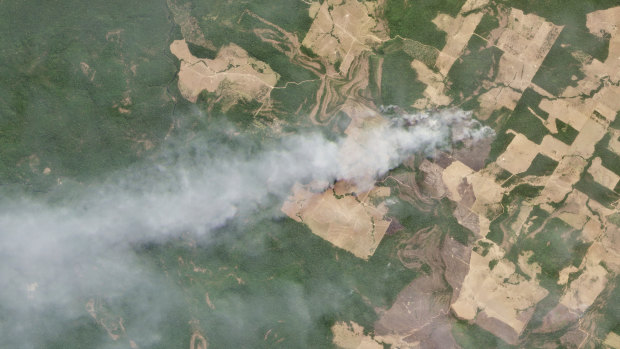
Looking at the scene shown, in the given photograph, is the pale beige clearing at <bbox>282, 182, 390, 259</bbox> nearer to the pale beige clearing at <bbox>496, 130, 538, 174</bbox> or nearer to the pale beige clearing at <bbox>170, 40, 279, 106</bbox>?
the pale beige clearing at <bbox>170, 40, 279, 106</bbox>

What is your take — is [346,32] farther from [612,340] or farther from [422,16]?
[612,340]

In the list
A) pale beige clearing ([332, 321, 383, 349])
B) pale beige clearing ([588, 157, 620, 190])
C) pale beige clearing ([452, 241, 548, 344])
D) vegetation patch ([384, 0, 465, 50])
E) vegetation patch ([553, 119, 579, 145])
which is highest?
vegetation patch ([384, 0, 465, 50])

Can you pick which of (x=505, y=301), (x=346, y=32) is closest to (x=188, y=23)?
(x=346, y=32)

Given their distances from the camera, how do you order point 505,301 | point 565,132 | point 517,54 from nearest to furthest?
point 505,301, point 565,132, point 517,54

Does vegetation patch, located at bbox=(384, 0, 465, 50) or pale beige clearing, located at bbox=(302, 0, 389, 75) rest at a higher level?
vegetation patch, located at bbox=(384, 0, 465, 50)

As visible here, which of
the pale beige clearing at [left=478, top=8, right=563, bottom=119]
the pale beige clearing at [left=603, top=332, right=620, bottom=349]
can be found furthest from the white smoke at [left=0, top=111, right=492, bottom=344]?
the pale beige clearing at [left=603, top=332, right=620, bottom=349]

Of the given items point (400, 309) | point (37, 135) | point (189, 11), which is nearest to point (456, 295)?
point (400, 309)
